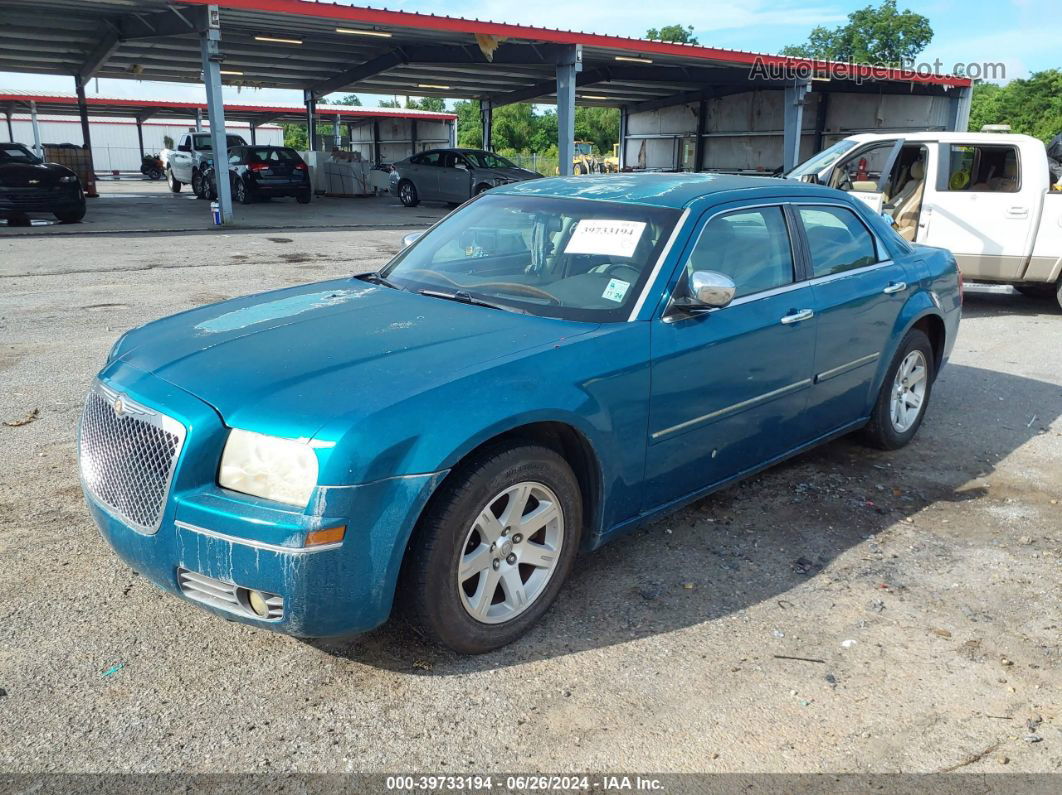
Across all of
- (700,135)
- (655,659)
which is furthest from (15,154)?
(700,135)

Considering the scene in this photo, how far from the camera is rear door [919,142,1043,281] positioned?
367 inches

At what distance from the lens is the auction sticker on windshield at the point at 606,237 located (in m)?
3.68

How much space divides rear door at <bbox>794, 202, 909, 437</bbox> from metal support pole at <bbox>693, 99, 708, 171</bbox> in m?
29.7

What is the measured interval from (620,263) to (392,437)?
1.48 m

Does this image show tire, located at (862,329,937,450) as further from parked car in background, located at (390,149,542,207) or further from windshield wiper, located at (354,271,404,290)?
parked car in background, located at (390,149,542,207)

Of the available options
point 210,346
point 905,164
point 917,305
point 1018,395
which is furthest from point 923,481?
point 905,164

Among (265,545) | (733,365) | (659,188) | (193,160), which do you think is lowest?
(265,545)

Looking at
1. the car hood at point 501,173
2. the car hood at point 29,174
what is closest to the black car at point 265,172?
the car hood at point 501,173

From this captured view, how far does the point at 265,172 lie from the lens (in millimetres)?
24578

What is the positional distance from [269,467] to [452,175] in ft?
74.2

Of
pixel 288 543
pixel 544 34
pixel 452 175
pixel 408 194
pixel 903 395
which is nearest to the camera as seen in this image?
pixel 288 543

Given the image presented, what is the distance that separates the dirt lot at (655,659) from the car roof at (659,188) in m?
1.55

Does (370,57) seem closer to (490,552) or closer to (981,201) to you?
(981,201)

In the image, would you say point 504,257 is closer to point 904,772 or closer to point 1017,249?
point 904,772
